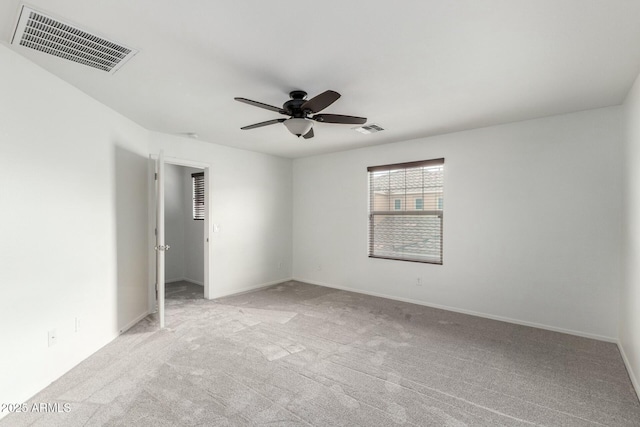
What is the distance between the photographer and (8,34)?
1.92 metres

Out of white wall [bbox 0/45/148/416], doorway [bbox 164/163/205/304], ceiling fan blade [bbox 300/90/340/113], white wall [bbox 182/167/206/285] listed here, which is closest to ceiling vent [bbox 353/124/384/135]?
ceiling fan blade [bbox 300/90/340/113]

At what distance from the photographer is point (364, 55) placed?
2.20 m

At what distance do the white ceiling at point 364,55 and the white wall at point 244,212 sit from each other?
4.34 feet

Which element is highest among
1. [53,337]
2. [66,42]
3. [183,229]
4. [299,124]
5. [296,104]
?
[66,42]

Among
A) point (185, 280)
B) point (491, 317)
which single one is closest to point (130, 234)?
point (185, 280)

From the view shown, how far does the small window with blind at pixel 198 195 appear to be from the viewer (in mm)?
5920

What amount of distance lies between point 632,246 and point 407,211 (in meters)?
2.54

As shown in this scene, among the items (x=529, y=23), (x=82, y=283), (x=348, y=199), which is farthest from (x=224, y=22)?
(x=348, y=199)

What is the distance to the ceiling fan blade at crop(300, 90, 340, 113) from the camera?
229 centimetres

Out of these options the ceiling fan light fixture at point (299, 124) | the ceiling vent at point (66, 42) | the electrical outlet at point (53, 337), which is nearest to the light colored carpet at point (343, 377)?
the electrical outlet at point (53, 337)

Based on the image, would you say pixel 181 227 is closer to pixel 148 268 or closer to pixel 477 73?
pixel 148 268

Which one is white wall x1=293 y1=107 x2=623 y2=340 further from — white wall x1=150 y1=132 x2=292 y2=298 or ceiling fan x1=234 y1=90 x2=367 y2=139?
ceiling fan x1=234 y1=90 x2=367 y2=139

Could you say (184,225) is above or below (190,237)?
above

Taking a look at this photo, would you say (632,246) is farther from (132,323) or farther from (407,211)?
(132,323)
